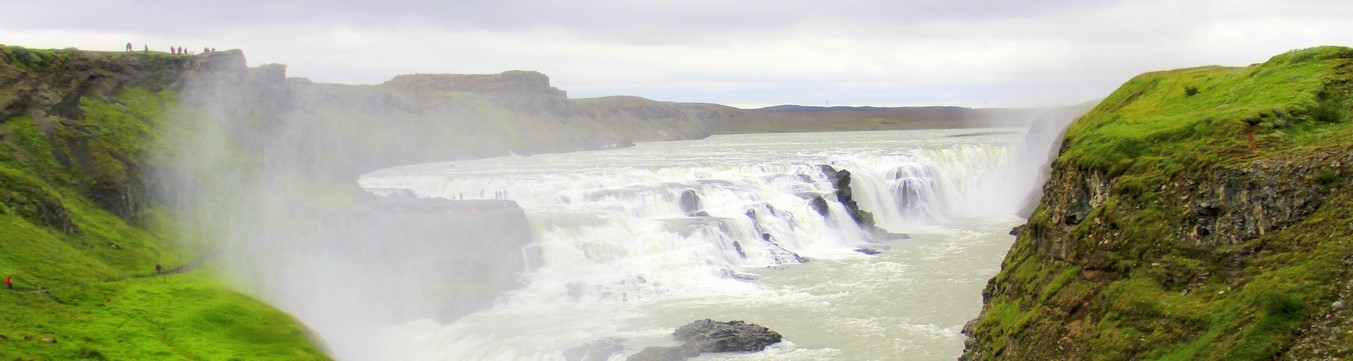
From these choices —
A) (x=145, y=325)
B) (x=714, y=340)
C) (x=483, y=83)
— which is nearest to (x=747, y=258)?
(x=714, y=340)

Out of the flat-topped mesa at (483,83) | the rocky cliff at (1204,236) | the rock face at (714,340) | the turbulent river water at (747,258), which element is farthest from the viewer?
the flat-topped mesa at (483,83)

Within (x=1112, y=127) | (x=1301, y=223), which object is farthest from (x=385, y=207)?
(x=1301, y=223)

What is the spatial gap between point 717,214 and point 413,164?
206 feet

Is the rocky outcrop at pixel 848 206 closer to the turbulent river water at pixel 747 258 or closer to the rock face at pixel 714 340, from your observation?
the turbulent river water at pixel 747 258

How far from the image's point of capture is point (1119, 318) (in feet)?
50.0

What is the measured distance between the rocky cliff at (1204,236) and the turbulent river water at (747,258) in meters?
8.01

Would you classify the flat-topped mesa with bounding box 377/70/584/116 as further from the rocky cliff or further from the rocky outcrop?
the rocky cliff

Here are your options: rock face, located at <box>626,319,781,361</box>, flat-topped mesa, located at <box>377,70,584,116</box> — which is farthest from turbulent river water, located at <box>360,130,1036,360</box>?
flat-topped mesa, located at <box>377,70,584,116</box>

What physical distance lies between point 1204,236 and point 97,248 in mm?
33262

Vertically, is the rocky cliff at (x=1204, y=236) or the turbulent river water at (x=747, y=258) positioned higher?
the rocky cliff at (x=1204, y=236)

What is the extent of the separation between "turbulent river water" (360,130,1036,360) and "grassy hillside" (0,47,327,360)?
6368 millimetres

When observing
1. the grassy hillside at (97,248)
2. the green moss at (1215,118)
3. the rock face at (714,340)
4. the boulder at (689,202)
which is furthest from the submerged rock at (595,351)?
the boulder at (689,202)

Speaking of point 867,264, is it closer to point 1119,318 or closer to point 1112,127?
point 1112,127

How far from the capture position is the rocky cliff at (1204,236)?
13039mm
